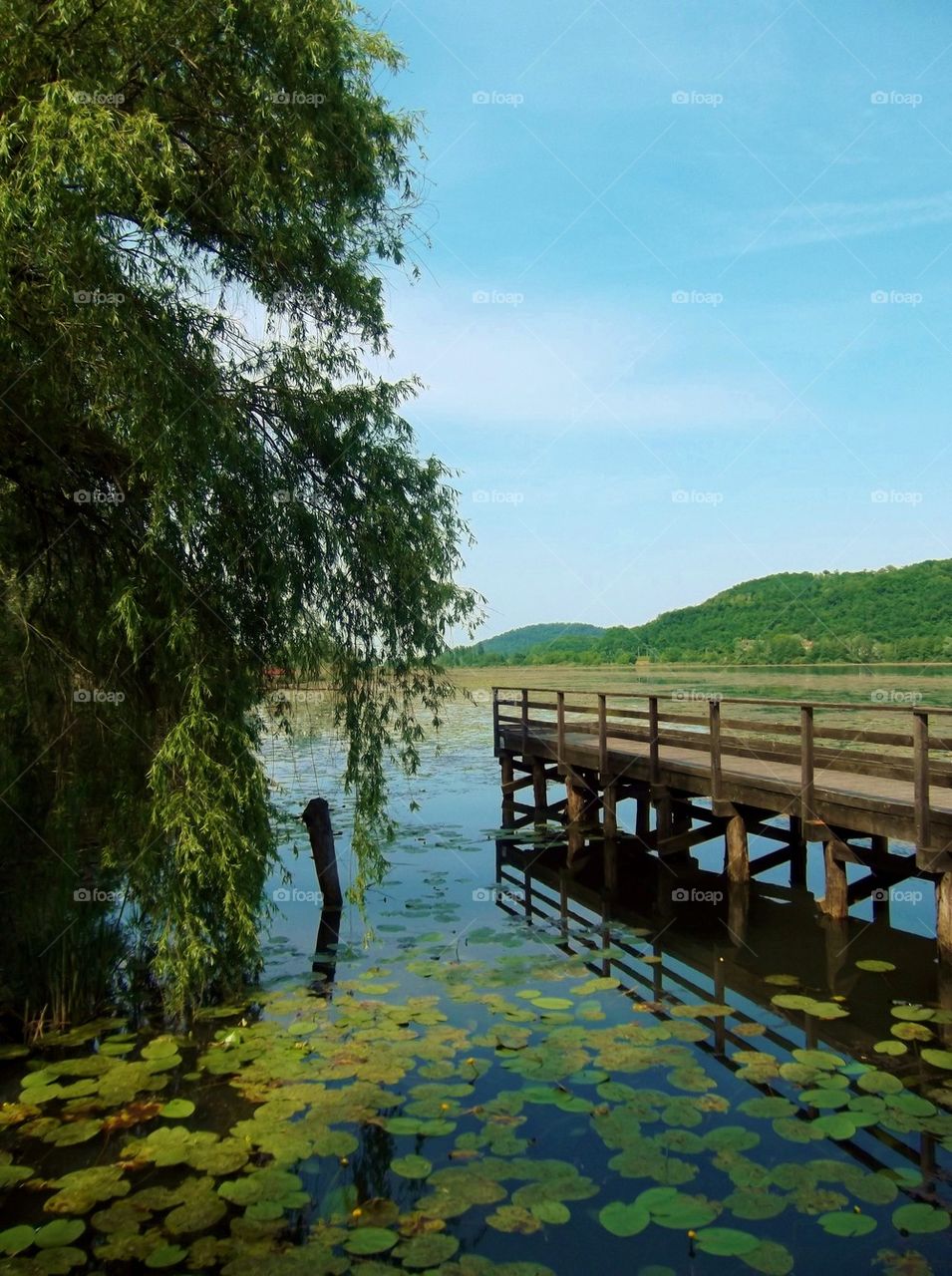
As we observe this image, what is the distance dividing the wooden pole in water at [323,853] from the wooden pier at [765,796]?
138 inches

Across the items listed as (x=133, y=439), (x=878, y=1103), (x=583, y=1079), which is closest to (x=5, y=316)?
(x=133, y=439)

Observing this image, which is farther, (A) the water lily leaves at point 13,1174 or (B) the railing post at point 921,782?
(B) the railing post at point 921,782

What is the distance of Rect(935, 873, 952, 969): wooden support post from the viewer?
25.2 ft

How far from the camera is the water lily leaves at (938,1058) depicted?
17.9ft

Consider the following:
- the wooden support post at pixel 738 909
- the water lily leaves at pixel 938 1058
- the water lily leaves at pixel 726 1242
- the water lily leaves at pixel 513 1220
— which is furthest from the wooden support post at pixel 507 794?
the water lily leaves at pixel 726 1242

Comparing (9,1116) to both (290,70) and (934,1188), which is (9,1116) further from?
(290,70)
